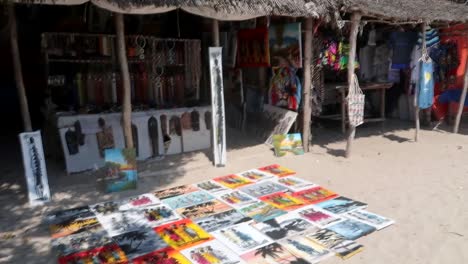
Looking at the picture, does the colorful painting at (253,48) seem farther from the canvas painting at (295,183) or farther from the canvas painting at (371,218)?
the canvas painting at (371,218)

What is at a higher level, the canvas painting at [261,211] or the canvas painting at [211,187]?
the canvas painting at [211,187]

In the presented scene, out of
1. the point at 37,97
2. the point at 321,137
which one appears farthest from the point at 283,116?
the point at 37,97

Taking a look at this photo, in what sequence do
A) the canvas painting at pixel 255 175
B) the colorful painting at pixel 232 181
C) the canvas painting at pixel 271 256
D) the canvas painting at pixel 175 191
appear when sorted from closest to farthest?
the canvas painting at pixel 271 256 < the canvas painting at pixel 175 191 < the colorful painting at pixel 232 181 < the canvas painting at pixel 255 175

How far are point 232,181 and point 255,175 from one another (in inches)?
16.0

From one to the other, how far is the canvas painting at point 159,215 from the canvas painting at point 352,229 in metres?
1.65

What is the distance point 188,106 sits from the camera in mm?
6734

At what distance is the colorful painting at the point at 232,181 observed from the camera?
511 centimetres

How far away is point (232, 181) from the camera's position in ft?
17.3

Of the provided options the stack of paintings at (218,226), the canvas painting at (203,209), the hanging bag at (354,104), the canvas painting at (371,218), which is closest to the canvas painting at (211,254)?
the stack of paintings at (218,226)

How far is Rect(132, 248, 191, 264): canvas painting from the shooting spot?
3254 millimetres

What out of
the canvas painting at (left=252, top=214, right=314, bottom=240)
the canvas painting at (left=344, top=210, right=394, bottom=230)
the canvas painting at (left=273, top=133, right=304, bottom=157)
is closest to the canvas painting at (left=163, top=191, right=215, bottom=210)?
the canvas painting at (left=252, top=214, right=314, bottom=240)

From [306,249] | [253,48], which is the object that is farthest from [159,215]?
[253,48]

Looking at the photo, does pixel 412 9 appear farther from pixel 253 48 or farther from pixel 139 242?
pixel 139 242

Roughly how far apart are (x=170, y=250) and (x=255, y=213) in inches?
44.2
